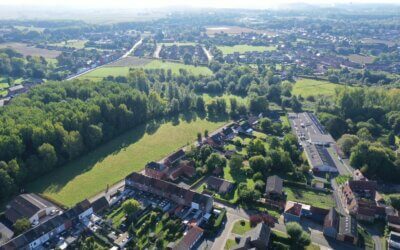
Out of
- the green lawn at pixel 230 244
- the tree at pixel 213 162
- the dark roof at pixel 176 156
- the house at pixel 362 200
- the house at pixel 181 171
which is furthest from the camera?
the dark roof at pixel 176 156

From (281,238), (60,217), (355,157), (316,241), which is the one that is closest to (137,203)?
(60,217)

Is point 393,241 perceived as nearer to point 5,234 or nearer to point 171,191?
point 171,191

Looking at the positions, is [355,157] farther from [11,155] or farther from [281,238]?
[11,155]

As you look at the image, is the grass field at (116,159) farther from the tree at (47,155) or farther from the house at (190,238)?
the house at (190,238)

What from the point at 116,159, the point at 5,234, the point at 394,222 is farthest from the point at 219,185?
the point at 5,234

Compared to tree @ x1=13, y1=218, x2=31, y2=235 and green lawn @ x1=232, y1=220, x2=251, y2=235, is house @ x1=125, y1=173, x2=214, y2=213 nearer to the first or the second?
green lawn @ x1=232, y1=220, x2=251, y2=235

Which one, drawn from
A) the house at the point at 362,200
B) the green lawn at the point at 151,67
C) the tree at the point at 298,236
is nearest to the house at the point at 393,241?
the house at the point at 362,200
